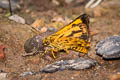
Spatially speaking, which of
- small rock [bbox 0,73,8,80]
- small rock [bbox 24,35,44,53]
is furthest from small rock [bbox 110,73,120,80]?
small rock [bbox 0,73,8,80]

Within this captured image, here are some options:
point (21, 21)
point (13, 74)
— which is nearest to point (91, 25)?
point (21, 21)

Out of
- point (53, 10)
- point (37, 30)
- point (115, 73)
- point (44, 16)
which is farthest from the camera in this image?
point (53, 10)

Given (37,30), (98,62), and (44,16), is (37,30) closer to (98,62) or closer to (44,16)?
(44,16)

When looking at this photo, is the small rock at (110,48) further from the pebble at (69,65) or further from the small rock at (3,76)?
the small rock at (3,76)

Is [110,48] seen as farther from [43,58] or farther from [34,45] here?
[34,45]

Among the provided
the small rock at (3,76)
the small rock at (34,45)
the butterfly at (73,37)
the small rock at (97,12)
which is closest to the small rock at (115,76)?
the butterfly at (73,37)
